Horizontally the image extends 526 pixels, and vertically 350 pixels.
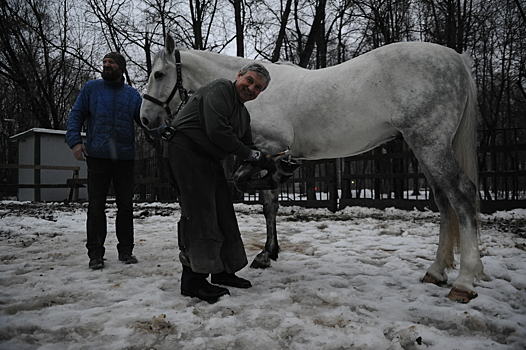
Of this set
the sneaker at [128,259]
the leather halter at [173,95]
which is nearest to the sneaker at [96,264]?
the sneaker at [128,259]

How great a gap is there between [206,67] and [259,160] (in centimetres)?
189

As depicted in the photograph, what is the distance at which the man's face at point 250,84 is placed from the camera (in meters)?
2.61

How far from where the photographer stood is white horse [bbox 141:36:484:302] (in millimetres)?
2729

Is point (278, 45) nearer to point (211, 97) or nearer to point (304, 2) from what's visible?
point (304, 2)

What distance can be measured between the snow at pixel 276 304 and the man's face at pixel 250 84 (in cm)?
156

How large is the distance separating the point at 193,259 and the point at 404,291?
1.65m

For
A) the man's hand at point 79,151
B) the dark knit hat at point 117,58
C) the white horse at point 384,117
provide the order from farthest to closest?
the dark knit hat at point 117,58
the man's hand at point 79,151
the white horse at point 384,117

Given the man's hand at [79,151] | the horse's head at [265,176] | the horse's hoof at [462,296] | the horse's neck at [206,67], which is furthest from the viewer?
the horse's neck at [206,67]

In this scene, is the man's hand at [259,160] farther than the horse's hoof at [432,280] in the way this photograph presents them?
No

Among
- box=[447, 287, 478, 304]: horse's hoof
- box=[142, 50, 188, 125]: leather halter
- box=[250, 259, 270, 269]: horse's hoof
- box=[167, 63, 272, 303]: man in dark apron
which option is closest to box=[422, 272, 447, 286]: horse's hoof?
box=[447, 287, 478, 304]: horse's hoof

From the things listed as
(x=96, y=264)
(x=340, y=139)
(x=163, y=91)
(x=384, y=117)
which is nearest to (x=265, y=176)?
(x=340, y=139)

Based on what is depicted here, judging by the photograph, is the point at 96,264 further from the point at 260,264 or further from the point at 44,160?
Answer: the point at 44,160

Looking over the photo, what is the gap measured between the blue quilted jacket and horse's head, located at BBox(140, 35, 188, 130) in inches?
10.9

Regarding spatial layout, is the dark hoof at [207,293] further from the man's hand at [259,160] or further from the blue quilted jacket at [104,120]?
the blue quilted jacket at [104,120]
